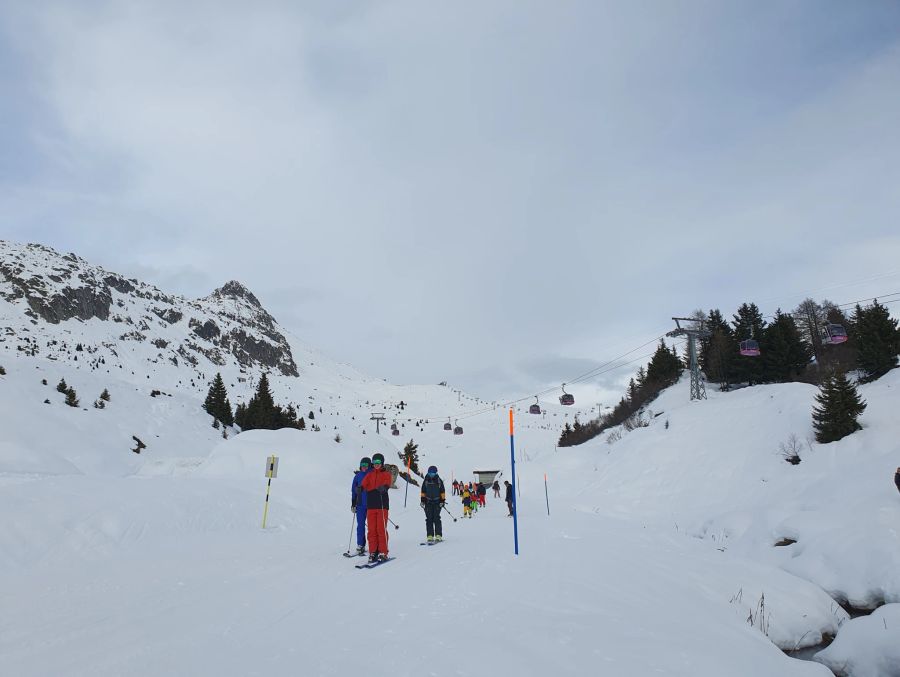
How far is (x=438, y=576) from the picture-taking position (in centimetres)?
714

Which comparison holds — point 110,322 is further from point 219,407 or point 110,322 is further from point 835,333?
point 835,333

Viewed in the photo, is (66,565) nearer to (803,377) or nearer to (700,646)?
(700,646)

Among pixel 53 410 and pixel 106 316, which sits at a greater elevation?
pixel 106 316

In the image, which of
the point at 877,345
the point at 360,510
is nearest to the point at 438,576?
the point at 360,510

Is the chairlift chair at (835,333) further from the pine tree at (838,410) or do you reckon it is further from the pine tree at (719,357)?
the pine tree at (719,357)

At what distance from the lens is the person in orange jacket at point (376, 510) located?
29.3 feet

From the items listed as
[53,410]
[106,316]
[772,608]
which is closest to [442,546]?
[772,608]

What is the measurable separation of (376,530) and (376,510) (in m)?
0.37

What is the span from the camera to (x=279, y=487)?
63.3 ft

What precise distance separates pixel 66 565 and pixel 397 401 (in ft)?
393

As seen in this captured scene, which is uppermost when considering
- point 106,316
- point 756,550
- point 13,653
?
point 106,316

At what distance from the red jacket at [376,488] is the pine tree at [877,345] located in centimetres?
3511

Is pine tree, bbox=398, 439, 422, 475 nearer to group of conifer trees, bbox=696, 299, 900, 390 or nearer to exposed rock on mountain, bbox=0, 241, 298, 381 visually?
group of conifer trees, bbox=696, 299, 900, 390

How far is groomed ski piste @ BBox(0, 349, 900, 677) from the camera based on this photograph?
4.15m
